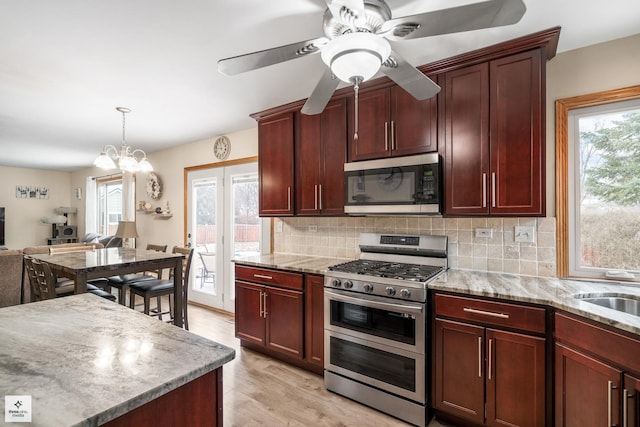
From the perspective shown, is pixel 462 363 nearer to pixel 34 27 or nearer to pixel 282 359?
pixel 282 359

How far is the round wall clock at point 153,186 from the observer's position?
5168 millimetres

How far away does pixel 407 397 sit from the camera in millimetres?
2027

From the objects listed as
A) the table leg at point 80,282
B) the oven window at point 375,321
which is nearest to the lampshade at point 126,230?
the table leg at point 80,282

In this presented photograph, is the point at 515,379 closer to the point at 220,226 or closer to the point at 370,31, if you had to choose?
the point at 370,31

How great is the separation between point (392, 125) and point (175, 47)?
5.30 ft

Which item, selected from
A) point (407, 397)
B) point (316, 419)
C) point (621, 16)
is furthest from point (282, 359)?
point (621, 16)

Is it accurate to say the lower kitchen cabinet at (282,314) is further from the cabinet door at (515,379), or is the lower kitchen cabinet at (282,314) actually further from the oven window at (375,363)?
the cabinet door at (515,379)

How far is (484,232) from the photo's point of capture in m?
2.37

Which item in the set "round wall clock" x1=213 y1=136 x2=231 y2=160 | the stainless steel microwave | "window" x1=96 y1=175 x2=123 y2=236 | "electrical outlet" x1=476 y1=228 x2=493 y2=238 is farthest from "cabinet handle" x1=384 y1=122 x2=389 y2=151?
"window" x1=96 y1=175 x2=123 y2=236

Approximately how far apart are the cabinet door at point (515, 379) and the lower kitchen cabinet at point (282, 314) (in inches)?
47.8

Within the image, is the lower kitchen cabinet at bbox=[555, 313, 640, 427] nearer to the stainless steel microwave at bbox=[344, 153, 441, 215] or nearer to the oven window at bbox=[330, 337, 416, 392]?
the oven window at bbox=[330, 337, 416, 392]

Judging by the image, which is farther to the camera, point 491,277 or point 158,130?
point 158,130

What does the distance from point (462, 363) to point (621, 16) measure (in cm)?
219

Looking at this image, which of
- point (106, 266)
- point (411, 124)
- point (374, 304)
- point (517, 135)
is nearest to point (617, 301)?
point (517, 135)
